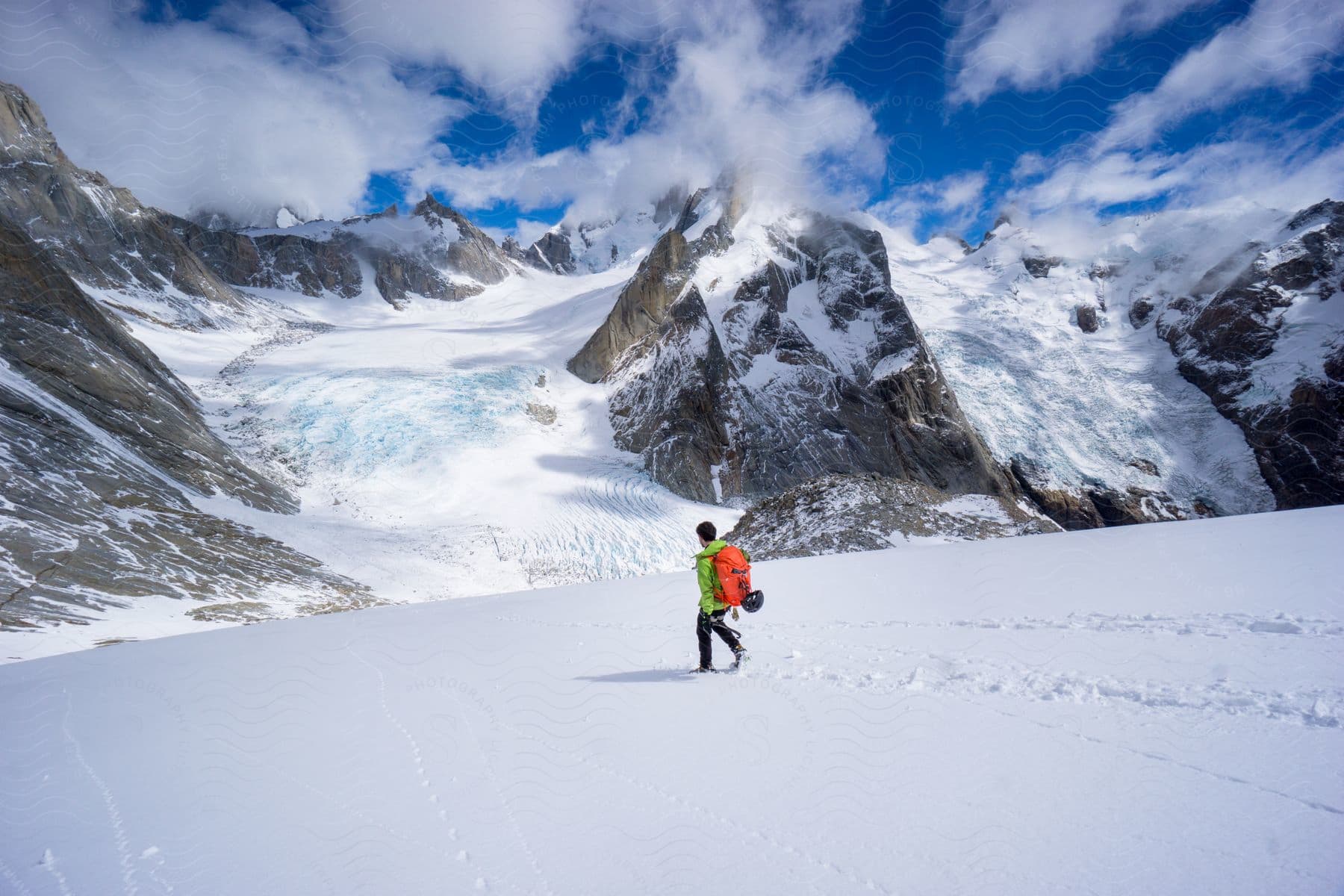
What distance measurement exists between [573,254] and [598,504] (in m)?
132

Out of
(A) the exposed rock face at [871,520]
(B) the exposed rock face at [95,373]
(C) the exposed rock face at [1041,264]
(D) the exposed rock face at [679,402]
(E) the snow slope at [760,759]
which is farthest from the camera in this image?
(C) the exposed rock face at [1041,264]

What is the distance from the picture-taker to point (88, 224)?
185 feet

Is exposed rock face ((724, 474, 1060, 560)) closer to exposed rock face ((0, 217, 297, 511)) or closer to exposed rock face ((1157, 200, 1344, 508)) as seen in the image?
exposed rock face ((0, 217, 297, 511))

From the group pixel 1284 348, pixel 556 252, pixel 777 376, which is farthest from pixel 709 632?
pixel 556 252

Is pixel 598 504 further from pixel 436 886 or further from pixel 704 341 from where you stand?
pixel 436 886

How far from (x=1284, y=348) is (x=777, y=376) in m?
58.9

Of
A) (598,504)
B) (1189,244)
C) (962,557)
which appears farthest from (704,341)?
(1189,244)

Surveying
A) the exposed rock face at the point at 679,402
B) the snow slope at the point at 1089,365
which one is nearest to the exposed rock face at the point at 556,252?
the snow slope at the point at 1089,365

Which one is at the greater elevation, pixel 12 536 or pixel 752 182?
pixel 752 182

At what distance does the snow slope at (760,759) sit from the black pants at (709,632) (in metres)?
0.40

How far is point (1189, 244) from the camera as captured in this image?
3410 inches

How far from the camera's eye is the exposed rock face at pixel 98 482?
1656 centimetres

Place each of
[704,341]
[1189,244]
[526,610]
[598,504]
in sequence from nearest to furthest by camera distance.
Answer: [526,610] < [598,504] < [704,341] < [1189,244]

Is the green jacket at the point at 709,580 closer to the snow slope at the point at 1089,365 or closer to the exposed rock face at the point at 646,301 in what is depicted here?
the exposed rock face at the point at 646,301
